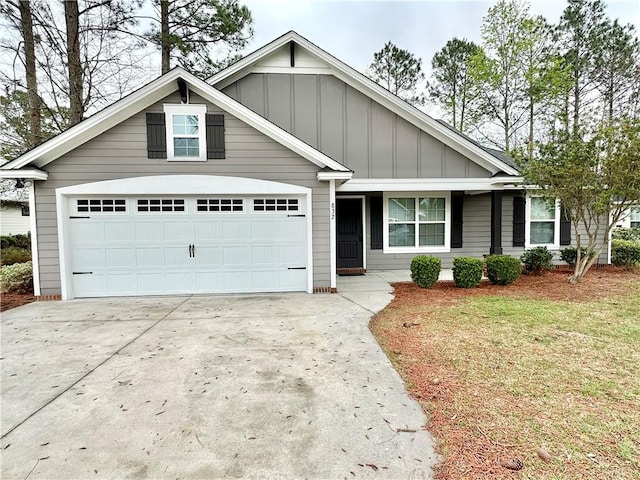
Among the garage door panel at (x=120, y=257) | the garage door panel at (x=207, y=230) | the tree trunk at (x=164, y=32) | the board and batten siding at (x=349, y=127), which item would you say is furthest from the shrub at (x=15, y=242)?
the board and batten siding at (x=349, y=127)

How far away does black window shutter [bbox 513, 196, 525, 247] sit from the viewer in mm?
10453

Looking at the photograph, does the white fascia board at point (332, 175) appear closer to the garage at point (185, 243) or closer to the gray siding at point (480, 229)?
the garage at point (185, 243)

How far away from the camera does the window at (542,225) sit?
34.6ft

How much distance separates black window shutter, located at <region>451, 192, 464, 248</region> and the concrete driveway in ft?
20.4

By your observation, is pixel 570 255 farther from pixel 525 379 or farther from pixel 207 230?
pixel 207 230

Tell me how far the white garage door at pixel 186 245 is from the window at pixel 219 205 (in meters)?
0.02

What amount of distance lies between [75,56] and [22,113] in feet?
10.2

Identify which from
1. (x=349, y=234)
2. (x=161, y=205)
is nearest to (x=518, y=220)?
(x=349, y=234)

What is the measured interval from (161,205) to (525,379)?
7.00 metres

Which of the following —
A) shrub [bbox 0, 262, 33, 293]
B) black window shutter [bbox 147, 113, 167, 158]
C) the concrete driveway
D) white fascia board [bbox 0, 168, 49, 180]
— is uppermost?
black window shutter [bbox 147, 113, 167, 158]

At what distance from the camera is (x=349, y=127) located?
916 cm

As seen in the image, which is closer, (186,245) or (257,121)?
(257,121)

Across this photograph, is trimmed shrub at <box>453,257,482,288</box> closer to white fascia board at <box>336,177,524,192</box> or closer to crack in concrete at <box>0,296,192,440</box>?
white fascia board at <box>336,177,524,192</box>

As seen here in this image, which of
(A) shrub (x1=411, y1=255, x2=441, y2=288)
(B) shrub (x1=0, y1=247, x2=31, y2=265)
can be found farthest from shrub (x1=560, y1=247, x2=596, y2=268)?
(B) shrub (x1=0, y1=247, x2=31, y2=265)
